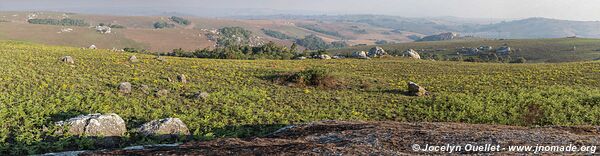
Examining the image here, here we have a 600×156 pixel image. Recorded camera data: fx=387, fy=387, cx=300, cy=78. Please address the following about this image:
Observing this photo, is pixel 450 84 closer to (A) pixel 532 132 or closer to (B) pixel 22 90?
(A) pixel 532 132

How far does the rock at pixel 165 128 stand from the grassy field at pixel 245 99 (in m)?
0.74

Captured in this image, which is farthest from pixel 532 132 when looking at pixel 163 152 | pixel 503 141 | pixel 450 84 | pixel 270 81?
pixel 270 81

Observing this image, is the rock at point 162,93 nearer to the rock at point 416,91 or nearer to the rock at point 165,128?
the rock at point 165,128

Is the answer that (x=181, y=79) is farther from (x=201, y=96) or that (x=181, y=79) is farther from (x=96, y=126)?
(x=96, y=126)

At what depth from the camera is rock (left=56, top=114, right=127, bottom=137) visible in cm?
1727

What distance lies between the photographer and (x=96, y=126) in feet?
57.2

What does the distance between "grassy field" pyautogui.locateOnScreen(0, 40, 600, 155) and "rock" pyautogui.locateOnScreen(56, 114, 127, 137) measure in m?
0.93

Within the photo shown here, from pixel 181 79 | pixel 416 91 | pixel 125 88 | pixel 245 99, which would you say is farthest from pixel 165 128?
pixel 416 91

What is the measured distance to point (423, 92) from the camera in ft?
101

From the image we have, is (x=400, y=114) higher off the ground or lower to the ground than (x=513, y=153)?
lower

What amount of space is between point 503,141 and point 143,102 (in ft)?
66.2

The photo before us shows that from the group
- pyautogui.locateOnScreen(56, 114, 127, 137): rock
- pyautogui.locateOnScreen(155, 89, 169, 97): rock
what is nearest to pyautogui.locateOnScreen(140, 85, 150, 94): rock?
pyautogui.locateOnScreen(155, 89, 169, 97): rock

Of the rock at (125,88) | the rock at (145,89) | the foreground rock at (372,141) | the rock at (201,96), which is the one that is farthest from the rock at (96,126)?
the rock at (145,89)

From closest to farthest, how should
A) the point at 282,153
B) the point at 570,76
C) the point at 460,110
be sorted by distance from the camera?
1. the point at 282,153
2. the point at 460,110
3. the point at 570,76
